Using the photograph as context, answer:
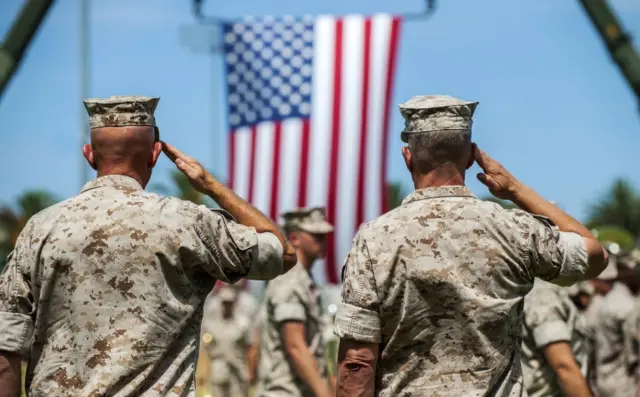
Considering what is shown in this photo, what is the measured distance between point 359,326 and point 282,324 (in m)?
3.77

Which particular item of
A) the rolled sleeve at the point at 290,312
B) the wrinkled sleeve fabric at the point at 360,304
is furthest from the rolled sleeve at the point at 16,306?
the rolled sleeve at the point at 290,312

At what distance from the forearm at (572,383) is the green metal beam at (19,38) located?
30.9 ft

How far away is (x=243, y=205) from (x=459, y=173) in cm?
87

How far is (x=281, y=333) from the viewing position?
9.09 m

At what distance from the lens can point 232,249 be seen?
5.36 m

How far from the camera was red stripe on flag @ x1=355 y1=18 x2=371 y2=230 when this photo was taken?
1736 centimetres

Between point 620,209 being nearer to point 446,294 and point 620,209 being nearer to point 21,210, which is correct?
point 21,210

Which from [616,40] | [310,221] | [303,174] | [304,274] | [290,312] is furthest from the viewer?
[303,174]

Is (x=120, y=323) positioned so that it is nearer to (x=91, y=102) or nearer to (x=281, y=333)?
(x=91, y=102)

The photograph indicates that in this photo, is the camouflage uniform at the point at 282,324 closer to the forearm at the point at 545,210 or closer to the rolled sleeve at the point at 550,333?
the rolled sleeve at the point at 550,333

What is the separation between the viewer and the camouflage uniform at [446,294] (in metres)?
5.32

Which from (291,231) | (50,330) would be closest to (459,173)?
(50,330)

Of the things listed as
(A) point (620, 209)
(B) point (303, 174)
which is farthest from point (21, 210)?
(B) point (303, 174)

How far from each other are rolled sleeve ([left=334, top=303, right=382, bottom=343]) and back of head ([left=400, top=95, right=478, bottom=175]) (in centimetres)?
61
